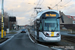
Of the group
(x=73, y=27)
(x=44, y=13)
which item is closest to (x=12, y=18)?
(x=73, y=27)

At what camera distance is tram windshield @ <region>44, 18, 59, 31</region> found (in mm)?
11083

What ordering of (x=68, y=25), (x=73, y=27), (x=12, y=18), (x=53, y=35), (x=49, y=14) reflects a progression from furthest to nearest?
(x=68, y=25) → (x=73, y=27) → (x=12, y=18) → (x=49, y=14) → (x=53, y=35)

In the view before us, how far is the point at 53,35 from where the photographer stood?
10.8 metres

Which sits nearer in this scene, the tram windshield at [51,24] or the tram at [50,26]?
the tram at [50,26]

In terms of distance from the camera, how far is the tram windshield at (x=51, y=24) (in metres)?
11.1

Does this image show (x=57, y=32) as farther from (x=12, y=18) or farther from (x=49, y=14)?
(x=12, y=18)

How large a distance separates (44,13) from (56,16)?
50.8 inches

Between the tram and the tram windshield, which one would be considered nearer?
the tram

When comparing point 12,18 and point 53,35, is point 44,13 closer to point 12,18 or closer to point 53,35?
point 53,35

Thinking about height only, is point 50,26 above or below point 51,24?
below

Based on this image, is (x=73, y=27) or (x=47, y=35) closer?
(x=47, y=35)

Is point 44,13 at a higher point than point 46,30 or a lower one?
higher

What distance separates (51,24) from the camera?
437 inches

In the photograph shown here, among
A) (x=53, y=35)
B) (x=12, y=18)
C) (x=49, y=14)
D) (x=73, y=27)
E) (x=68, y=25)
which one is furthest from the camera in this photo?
(x=68, y=25)
